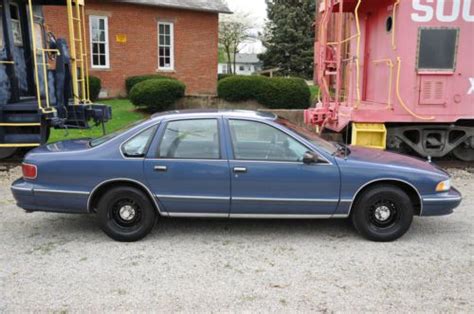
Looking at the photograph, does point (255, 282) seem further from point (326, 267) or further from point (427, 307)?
point (427, 307)

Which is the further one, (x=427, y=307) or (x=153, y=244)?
(x=153, y=244)

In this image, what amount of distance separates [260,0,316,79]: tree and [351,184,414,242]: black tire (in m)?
30.3

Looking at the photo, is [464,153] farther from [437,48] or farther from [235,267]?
[235,267]

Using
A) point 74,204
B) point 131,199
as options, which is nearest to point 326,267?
point 131,199

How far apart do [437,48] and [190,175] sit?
5.57 metres

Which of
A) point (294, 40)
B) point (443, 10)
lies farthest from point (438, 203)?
point (294, 40)

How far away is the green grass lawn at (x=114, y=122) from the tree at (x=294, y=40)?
18484 mm

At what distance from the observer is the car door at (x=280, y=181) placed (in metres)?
5.13

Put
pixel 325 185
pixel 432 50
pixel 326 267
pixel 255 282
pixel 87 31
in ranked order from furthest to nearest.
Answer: pixel 87 31 → pixel 432 50 → pixel 325 185 → pixel 326 267 → pixel 255 282

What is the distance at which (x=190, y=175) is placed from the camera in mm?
5160

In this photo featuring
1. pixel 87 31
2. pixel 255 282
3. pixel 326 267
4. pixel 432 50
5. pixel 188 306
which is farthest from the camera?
pixel 87 31

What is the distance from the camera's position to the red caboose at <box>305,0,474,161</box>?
8211 millimetres

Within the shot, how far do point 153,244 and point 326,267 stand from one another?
1896 mm

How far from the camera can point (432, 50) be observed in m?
8.35
